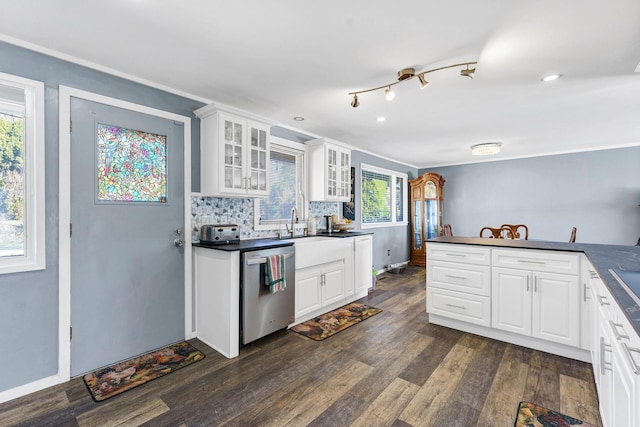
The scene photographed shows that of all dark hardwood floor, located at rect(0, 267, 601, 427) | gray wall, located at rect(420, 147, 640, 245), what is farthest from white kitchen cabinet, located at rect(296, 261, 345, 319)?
gray wall, located at rect(420, 147, 640, 245)

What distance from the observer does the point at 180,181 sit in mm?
2797

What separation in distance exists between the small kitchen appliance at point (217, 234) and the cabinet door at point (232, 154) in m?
0.37

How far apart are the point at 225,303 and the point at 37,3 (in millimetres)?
2306

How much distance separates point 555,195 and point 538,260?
402cm

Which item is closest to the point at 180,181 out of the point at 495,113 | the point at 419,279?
the point at 495,113

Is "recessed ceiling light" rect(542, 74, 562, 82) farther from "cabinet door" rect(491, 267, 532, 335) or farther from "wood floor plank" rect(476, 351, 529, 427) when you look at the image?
"wood floor plank" rect(476, 351, 529, 427)

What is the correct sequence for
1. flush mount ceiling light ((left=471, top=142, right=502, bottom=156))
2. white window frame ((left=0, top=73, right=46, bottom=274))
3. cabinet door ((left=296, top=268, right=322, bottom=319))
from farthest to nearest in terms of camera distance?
flush mount ceiling light ((left=471, top=142, right=502, bottom=156)), cabinet door ((left=296, top=268, right=322, bottom=319)), white window frame ((left=0, top=73, right=46, bottom=274))

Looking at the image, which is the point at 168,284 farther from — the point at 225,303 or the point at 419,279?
the point at 419,279

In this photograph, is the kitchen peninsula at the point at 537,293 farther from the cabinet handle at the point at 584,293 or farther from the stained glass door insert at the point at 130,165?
the stained glass door insert at the point at 130,165

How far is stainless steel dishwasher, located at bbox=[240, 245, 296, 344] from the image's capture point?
103 inches

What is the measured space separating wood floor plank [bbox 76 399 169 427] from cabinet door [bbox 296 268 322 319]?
61.6 inches

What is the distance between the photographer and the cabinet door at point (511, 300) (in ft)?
8.77

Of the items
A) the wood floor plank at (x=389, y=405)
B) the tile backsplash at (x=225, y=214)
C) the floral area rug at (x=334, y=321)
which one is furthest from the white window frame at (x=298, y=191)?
the wood floor plank at (x=389, y=405)

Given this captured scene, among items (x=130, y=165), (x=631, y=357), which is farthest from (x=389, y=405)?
(x=130, y=165)
